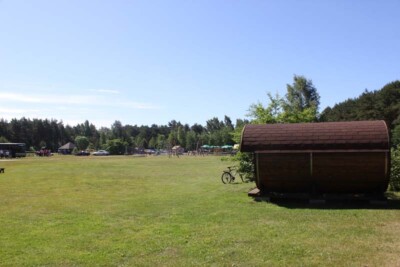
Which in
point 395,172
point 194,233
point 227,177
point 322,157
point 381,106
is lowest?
point 194,233

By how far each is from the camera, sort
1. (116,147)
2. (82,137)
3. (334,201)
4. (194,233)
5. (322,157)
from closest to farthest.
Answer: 1. (194,233)
2. (322,157)
3. (334,201)
4. (116,147)
5. (82,137)

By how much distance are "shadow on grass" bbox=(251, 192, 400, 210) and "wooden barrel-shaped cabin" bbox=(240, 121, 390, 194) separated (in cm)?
30

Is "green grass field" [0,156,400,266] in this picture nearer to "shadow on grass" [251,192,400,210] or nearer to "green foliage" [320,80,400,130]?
"shadow on grass" [251,192,400,210]

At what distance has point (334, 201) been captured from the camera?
15852 mm

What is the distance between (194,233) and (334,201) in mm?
7478

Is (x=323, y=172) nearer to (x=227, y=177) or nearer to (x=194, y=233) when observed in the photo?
(x=194, y=233)

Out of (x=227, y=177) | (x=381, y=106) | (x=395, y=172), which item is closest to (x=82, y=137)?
(x=381, y=106)

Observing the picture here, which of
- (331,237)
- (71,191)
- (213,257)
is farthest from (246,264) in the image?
(71,191)

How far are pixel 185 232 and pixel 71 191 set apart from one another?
12.1 meters

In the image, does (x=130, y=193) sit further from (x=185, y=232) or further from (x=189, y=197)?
(x=185, y=232)

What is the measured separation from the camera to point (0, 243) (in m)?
9.80

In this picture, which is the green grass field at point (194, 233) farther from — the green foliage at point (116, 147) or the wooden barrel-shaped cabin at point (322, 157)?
the green foliage at point (116, 147)

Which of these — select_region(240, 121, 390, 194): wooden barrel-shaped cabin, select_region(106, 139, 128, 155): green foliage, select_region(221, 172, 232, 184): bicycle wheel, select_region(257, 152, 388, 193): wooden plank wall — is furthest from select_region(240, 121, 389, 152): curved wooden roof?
select_region(106, 139, 128, 155): green foliage

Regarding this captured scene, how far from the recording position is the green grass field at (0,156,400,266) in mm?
8258
